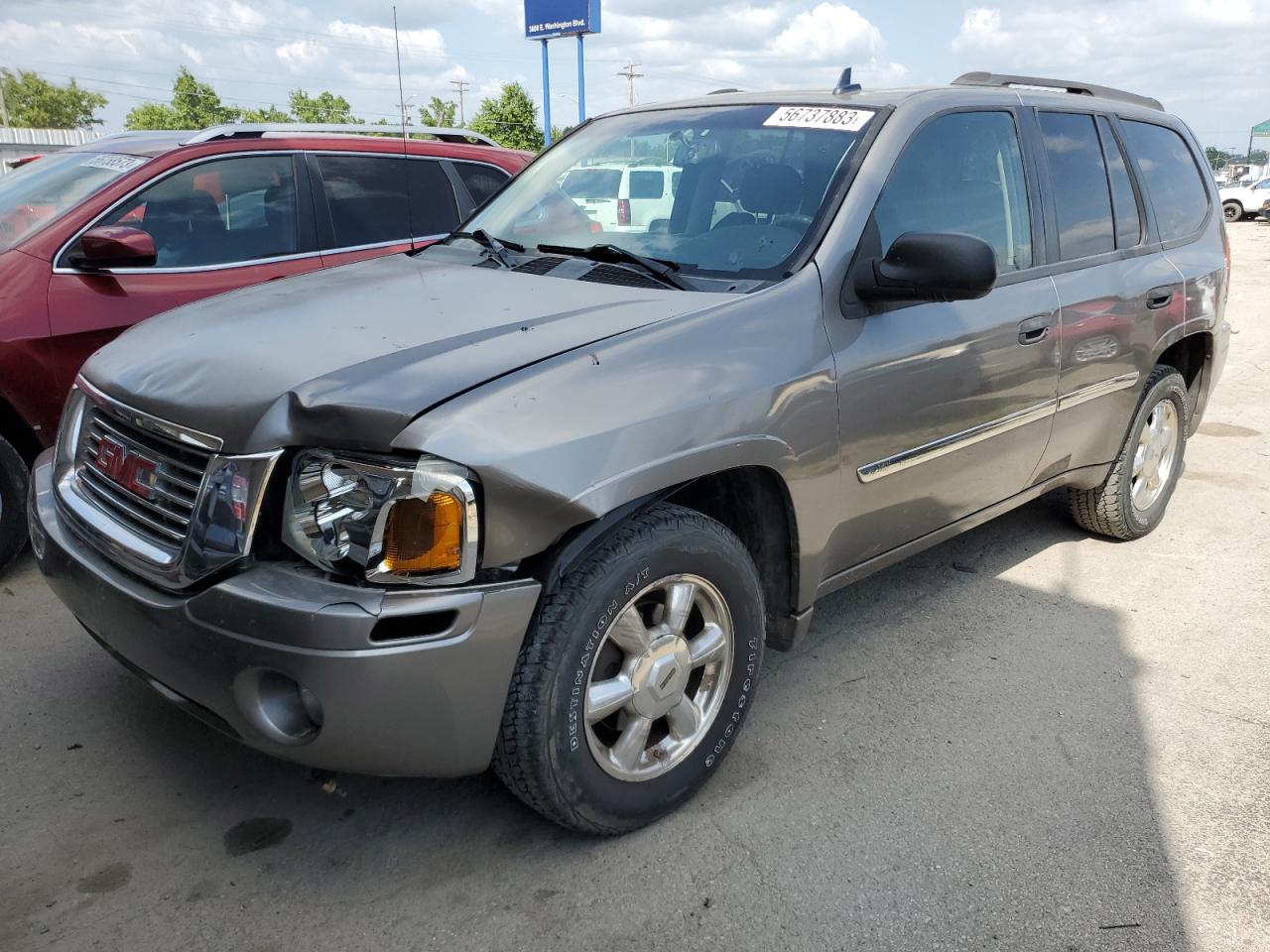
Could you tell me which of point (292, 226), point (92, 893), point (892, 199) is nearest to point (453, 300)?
point (892, 199)

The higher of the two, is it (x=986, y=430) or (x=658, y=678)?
(x=986, y=430)

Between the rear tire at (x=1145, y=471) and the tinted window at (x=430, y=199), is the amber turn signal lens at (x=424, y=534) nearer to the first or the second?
the rear tire at (x=1145, y=471)

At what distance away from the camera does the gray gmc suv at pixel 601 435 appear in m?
2.06

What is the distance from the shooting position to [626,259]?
305 centimetres

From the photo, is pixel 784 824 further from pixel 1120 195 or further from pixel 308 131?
pixel 308 131

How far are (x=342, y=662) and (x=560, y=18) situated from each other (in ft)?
95.7

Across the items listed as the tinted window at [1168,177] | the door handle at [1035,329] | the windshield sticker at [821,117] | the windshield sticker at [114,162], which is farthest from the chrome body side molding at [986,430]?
the windshield sticker at [114,162]

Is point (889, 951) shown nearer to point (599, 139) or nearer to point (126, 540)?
point (126, 540)

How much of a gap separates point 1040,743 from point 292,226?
3.92 meters

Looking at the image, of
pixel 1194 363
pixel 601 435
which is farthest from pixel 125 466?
pixel 1194 363

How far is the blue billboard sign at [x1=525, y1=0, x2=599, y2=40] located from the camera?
27.4 meters

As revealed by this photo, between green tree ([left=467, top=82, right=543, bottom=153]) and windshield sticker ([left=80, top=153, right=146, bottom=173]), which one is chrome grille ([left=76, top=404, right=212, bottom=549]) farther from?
green tree ([left=467, top=82, right=543, bottom=153])

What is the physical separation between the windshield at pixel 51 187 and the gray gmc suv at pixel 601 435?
1.79m

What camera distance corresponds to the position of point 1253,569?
14.4ft
